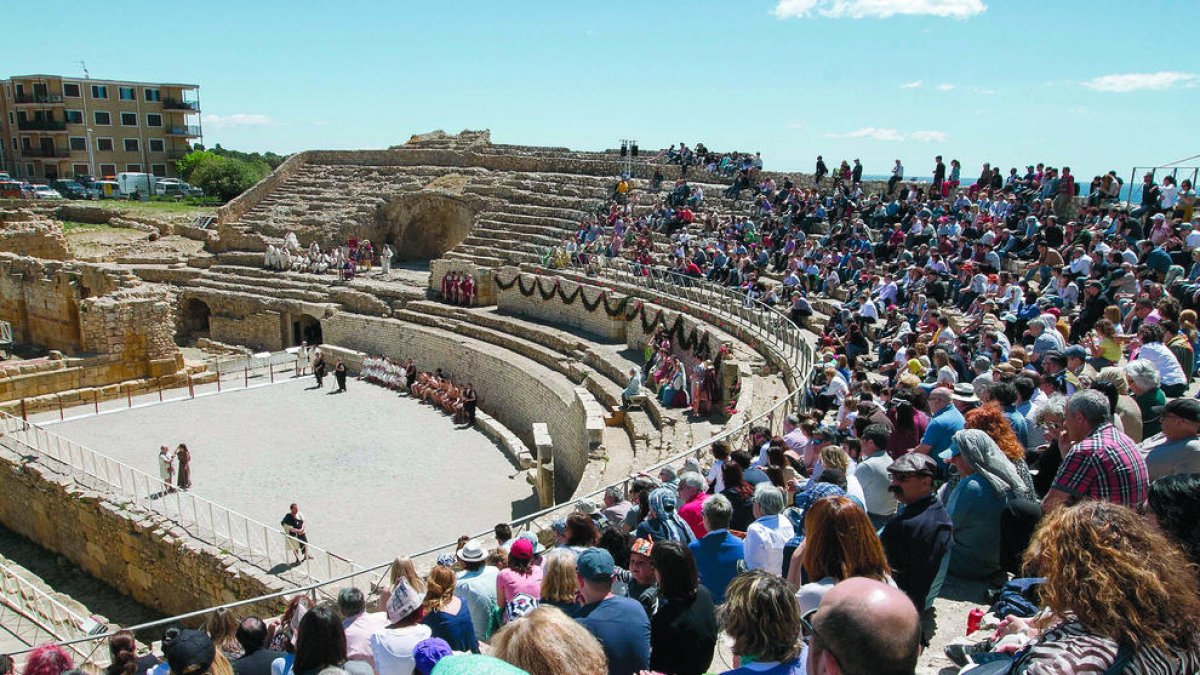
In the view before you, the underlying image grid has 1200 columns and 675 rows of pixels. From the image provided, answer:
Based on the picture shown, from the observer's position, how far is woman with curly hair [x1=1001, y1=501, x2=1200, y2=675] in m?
2.61

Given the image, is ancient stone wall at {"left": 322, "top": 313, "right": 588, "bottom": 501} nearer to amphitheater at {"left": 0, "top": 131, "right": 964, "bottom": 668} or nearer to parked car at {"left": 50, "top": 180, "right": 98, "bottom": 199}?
amphitheater at {"left": 0, "top": 131, "right": 964, "bottom": 668}

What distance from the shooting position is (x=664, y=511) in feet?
18.5

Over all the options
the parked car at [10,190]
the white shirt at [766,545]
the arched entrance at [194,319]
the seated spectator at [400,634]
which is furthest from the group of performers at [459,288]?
the parked car at [10,190]

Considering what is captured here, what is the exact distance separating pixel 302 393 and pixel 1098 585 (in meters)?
23.0

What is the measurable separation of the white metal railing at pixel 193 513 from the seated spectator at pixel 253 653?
4.86m

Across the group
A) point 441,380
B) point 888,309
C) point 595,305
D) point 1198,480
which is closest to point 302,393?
point 441,380

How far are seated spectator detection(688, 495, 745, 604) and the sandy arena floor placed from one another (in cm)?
917

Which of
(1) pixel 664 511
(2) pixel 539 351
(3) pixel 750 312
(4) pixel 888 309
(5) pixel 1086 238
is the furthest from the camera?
(2) pixel 539 351

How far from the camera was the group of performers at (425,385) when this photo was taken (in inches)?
829

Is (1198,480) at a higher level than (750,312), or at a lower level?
higher

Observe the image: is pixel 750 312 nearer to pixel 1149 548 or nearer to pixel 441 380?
pixel 441 380

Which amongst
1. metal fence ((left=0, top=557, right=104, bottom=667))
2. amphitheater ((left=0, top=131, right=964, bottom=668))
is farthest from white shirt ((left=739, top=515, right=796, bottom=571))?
metal fence ((left=0, top=557, right=104, bottom=667))

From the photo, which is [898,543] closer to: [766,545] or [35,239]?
[766,545]

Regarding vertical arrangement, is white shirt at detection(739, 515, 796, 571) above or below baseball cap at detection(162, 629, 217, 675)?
above
